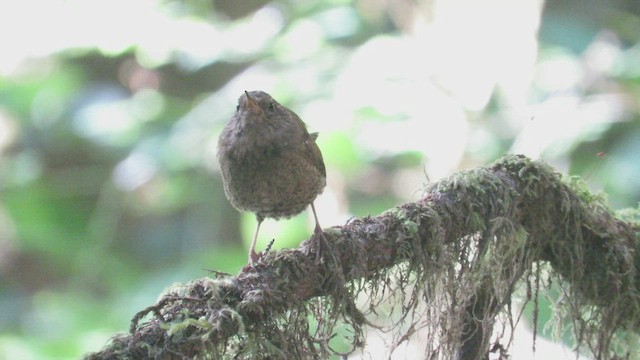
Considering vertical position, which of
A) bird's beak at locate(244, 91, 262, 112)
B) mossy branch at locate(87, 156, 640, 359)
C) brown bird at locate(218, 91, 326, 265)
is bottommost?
mossy branch at locate(87, 156, 640, 359)

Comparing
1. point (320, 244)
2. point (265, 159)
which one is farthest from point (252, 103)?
point (320, 244)

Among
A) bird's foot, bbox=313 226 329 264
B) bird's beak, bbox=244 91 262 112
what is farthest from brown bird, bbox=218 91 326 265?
bird's foot, bbox=313 226 329 264

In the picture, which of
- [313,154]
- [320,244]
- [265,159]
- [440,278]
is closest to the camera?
[320,244]

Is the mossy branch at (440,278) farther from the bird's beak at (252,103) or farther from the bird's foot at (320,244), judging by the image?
the bird's beak at (252,103)

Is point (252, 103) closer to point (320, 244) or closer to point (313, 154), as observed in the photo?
point (313, 154)

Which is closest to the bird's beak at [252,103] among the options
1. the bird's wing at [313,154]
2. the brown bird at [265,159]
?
the brown bird at [265,159]

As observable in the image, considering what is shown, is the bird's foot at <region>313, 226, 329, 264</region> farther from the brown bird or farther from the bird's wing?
the bird's wing

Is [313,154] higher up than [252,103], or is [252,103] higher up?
[252,103]
